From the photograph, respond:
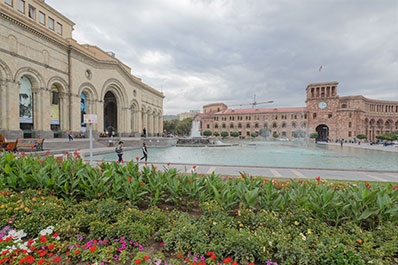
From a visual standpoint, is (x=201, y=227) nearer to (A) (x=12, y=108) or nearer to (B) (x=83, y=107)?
(A) (x=12, y=108)

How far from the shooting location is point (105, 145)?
24.3 metres

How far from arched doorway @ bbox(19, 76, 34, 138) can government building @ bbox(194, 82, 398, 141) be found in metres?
65.9

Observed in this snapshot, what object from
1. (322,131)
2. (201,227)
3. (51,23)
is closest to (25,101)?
(51,23)

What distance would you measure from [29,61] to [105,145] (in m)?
11.8

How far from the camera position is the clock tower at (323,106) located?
59.5 meters

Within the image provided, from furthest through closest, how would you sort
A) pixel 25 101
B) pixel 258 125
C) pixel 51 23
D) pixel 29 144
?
pixel 258 125 → pixel 51 23 → pixel 25 101 → pixel 29 144

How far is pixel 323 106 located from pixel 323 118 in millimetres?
3858

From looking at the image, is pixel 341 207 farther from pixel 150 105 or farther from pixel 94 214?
pixel 150 105

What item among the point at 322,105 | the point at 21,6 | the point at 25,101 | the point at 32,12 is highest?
the point at 32,12

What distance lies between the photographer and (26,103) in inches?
813

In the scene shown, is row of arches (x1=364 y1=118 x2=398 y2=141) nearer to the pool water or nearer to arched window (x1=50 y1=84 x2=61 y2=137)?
the pool water

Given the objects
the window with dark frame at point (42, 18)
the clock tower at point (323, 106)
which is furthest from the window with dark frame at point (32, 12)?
the clock tower at point (323, 106)

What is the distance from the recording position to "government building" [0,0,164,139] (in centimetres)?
1853

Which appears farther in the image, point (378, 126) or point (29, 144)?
point (378, 126)
